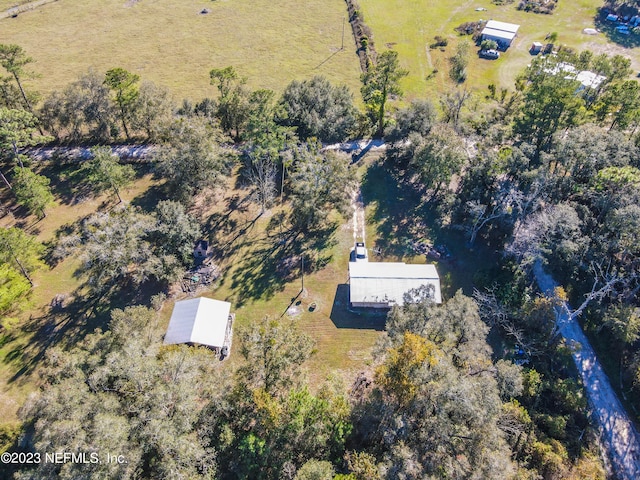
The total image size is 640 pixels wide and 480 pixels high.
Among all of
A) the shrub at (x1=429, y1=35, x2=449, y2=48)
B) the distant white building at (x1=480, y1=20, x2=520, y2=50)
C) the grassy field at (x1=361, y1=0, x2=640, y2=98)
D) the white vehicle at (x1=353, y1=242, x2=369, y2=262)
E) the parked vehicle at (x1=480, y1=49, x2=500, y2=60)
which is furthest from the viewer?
the shrub at (x1=429, y1=35, x2=449, y2=48)

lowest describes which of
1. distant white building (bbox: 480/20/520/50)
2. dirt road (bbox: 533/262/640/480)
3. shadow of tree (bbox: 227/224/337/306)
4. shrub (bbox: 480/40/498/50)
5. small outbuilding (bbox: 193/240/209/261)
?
dirt road (bbox: 533/262/640/480)

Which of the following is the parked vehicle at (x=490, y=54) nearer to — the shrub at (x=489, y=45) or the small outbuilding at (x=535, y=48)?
the shrub at (x=489, y=45)

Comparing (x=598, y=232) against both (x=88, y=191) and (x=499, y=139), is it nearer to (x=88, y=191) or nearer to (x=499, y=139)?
(x=499, y=139)

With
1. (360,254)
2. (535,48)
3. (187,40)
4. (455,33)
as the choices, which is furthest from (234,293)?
(535,48)

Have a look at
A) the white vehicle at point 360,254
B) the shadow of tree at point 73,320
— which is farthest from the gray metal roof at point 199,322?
the white vehicle at point 360,254

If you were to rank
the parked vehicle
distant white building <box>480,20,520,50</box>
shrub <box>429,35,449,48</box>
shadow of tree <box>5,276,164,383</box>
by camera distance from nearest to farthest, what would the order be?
1. shadow of tree <box>5,276,164,383</box>
2. the parked vehicle
3. distant white building <box>480,20,520,50</box>
4. shrub <box>429,35,449,48</box>

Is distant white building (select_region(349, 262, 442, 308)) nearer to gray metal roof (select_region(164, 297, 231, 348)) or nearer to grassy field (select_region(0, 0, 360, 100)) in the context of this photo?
gray metal roof (select_region(164, 297, 231, 348))

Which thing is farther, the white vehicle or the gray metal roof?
the white vehicle

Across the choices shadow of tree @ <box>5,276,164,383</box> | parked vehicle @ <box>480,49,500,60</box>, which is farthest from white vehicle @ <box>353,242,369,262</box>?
parked vehicle @ <box>480,49,500,60</box>
